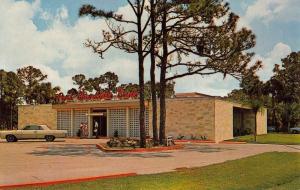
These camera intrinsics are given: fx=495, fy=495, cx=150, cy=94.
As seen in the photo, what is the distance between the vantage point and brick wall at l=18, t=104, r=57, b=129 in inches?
1908

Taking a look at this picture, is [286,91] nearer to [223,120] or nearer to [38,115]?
[223,120]

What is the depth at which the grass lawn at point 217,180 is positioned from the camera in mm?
12250

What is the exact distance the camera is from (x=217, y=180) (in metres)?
13.4

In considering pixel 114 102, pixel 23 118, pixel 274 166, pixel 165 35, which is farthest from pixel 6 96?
pixel 274 166

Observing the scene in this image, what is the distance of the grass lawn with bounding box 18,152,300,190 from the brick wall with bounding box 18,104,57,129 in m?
33.8

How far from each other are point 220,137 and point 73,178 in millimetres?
25830

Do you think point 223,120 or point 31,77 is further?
point 31,77

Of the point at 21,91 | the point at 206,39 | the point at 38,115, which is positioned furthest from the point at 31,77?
the point at 206,39

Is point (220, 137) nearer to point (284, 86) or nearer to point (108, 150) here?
point (108, 150)

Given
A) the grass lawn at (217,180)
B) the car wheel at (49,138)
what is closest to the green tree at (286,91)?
the car wheel at (49,138)

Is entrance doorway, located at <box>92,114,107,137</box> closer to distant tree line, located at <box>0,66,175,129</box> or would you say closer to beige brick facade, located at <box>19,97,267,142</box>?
beige brick facade, located at <box>19,97,267,142</box>

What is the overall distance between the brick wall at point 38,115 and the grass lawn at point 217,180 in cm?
3375

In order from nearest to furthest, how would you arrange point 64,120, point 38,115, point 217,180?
point 217,180, point 64,120, point 38,115

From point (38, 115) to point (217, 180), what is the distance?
1516 inches
